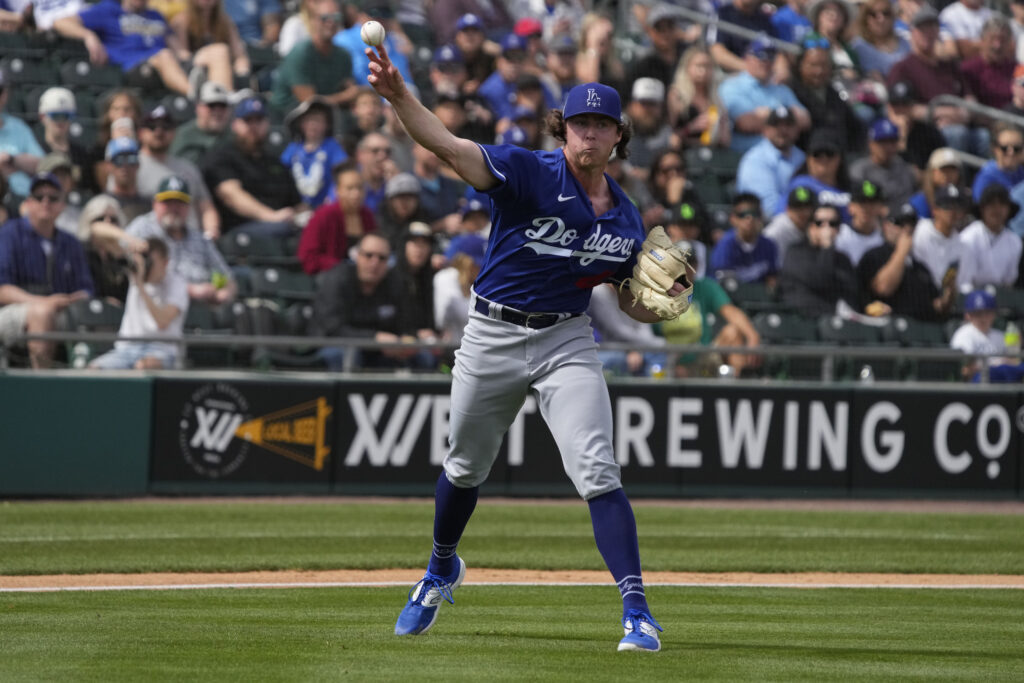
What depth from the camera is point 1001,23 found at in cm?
1691

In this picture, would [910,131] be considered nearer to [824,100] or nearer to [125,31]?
[824,100]

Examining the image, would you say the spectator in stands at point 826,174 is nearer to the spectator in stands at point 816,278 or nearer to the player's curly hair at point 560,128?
the spectator in stands at point 816,278

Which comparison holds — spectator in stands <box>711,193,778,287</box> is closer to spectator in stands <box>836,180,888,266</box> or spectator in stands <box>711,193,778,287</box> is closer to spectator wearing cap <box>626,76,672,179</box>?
spectator in stands <box>836,180,888,266</box>

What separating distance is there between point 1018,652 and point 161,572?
14.3ft

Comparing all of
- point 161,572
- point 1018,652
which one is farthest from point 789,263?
point 1018,652

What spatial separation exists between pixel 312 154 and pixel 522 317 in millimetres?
Answer: 7840

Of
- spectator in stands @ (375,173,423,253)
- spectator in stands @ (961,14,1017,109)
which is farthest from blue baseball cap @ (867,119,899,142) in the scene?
spectator in stands @ (375,173,423,253)

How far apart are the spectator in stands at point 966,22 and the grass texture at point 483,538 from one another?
7362 mm

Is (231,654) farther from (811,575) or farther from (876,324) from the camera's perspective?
(876,324)

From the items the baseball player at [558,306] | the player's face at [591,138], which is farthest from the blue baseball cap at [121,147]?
the player's face at [591,138]

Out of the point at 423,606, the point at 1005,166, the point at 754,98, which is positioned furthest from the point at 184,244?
the point at 1005,166

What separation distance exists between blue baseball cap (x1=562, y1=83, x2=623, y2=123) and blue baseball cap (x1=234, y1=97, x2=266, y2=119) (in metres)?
7.56

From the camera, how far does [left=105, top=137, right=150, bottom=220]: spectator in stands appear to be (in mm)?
11727

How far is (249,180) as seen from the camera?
1274 cm
